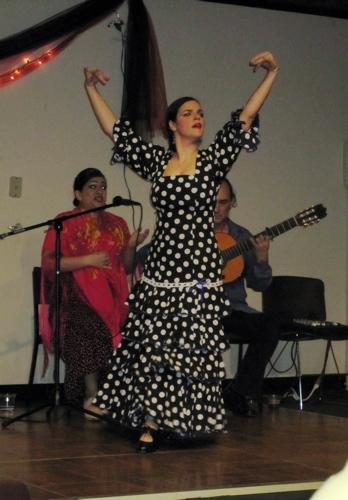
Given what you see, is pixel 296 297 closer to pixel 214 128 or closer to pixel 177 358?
pixel 214 128

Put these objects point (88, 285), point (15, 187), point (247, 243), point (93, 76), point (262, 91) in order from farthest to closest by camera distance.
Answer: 1. point (15, 187)
2. point (247, 243)
3. point (88, 285)
4. point (93, 76)
5. point (262, 91)

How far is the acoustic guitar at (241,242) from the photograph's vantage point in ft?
17.0

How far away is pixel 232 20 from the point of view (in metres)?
6.66

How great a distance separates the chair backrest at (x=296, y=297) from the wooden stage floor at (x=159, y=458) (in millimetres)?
1197

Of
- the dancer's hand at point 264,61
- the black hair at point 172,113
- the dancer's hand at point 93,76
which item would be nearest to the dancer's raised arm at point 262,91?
the dancer's hand at point 264,61

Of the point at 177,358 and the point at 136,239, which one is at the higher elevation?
the point at 136,239

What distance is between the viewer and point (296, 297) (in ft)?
19.8

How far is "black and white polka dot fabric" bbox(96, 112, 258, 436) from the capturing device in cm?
382

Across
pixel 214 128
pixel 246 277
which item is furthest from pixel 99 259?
pixel 214 128

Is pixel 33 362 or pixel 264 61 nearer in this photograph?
pixel 264 61

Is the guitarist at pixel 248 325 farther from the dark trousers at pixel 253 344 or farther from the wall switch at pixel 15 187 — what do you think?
the wall switch at pixel 15 187

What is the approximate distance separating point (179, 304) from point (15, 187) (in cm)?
251

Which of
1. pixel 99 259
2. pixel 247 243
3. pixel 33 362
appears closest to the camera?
pixel 99 259

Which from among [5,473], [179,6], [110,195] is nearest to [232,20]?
[179,6]
